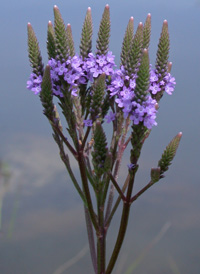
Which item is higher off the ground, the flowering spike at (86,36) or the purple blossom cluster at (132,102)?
the flowering spike at (86,36)

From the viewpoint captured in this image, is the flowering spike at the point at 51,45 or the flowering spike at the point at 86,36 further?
the flowering spike at the point at 86,36

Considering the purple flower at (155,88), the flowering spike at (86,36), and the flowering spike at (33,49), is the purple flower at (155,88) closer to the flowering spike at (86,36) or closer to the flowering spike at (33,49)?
the flowering spike at (86,36)

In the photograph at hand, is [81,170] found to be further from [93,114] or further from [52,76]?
[52,76]

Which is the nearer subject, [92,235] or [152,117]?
[152,117]

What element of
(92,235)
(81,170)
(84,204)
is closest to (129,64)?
(81,170)

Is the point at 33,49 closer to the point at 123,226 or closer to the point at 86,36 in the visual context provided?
the point at 86,36

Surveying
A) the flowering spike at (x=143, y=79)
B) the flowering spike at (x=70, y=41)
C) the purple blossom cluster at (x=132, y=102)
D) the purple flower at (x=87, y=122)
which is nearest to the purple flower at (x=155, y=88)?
the purple blossom cluster at (x=132, y=102)

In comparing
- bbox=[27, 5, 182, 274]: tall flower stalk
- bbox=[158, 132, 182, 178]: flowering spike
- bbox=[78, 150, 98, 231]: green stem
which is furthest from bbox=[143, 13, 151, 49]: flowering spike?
bbox=[78, 150, 98, 231]: green stem

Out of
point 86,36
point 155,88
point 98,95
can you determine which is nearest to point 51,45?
point 86,36
